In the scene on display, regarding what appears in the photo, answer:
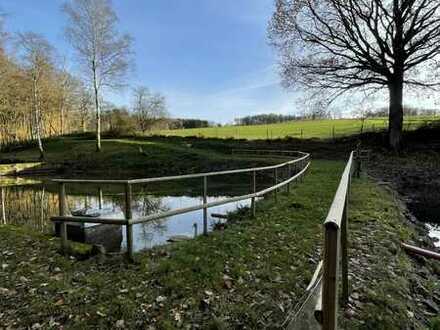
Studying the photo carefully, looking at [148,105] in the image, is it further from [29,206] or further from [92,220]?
[92,220]

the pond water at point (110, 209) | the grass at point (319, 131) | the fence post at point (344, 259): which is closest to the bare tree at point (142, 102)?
the grass at point (319, 131)

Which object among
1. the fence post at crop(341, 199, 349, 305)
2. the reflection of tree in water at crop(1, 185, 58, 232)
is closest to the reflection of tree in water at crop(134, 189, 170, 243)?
the reflection of tree in water at crop(1, 185, 58, 232)

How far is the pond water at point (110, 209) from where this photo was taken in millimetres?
6324

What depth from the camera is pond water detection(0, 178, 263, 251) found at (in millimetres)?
6324

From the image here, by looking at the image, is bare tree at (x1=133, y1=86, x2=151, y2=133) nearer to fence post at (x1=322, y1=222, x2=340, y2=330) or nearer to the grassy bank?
the grassy bank

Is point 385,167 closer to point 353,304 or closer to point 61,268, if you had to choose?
point 353,304

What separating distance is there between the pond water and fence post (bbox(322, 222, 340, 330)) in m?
4.74

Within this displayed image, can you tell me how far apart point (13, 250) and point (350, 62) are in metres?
22.0

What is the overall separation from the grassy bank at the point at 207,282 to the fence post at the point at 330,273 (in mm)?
1832

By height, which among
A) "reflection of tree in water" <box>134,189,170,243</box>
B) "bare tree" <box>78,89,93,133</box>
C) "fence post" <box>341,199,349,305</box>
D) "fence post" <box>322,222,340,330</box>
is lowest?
"reflection of tree in water" <box>134,189,170,243</box>

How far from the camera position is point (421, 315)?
381 centimetres

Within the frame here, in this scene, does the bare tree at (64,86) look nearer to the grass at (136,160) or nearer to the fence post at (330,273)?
the grass at (136,160)

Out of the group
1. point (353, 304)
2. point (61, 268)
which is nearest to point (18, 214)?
point (61, 268)

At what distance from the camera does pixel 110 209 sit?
6.53 m
